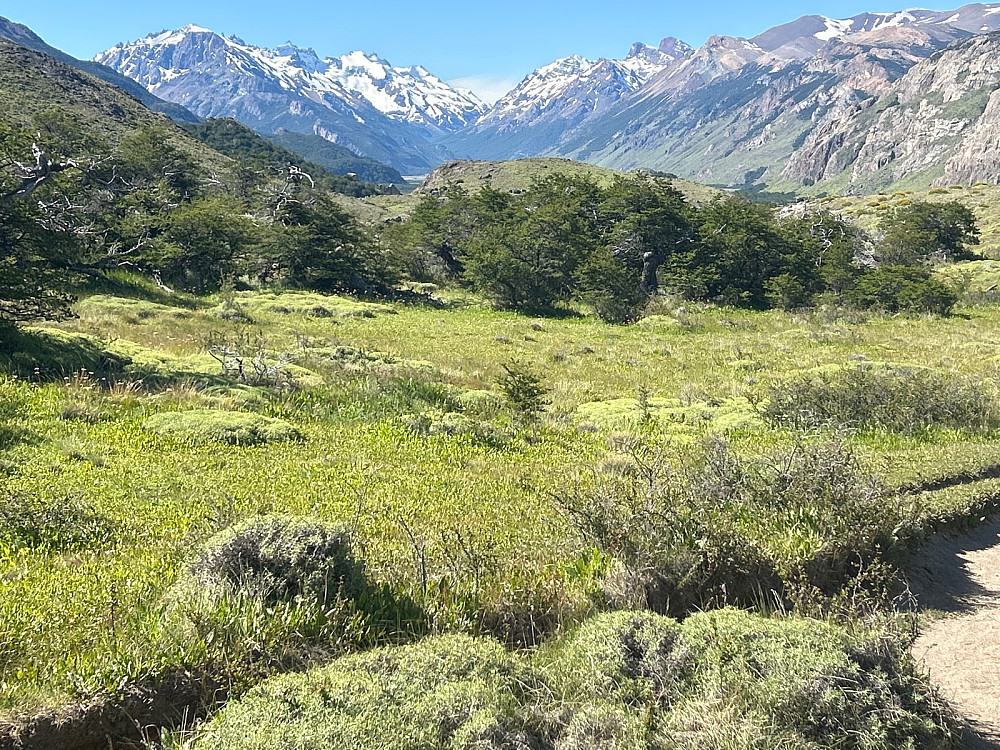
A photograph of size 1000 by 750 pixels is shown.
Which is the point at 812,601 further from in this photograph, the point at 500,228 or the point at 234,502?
the point at 500,228

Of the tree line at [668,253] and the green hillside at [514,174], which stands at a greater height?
the green hillside at [514,174]

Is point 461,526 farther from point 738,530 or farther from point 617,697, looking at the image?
point 617,697

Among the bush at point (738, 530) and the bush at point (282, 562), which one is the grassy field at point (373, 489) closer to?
the bush at point (738, 530)

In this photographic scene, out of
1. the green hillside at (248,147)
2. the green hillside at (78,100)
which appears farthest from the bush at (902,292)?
the green hillside at (248,147)

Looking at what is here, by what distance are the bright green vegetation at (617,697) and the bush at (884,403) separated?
8.21 m

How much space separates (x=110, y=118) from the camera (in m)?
64.4

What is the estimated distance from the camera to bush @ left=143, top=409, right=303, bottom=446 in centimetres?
860

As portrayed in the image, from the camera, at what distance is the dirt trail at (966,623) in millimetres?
4371

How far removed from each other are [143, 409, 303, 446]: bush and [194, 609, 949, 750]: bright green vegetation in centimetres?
582

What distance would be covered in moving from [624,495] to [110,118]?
253 ft

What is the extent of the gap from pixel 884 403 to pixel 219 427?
40.0 feet

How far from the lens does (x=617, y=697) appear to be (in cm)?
358

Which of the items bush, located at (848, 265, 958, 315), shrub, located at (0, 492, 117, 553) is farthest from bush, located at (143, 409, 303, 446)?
bush, located at (848, 265, 958, 315)

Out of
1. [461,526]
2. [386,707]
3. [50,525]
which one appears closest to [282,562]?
[386,707]
